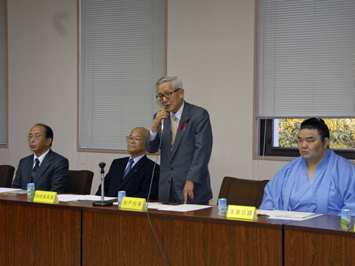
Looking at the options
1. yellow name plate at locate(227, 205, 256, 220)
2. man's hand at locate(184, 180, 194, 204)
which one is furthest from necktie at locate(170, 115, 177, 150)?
yellow name plate at locate(227, 205, 256, 220)

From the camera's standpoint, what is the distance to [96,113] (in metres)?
5.01

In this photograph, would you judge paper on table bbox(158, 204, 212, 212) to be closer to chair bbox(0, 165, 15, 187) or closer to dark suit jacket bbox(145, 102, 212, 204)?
dark suit jacket bbox(145, 102, 212, 204)

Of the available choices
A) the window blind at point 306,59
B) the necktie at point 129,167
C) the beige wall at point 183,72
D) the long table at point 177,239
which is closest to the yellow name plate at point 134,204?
the long table at point 177,239

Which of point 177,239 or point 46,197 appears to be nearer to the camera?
point 177,239

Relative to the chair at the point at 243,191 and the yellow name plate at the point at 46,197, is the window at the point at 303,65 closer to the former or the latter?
the chair at the point at 243,191

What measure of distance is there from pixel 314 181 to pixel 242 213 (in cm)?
69

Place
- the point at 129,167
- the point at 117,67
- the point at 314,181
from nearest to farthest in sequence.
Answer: the point at 314,181, the point at 129,167, the point at 117,67

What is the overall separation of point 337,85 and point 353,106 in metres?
0.23

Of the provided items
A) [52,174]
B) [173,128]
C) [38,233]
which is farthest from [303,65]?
[38,233]

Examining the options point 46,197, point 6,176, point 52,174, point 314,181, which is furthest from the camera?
point 6,176

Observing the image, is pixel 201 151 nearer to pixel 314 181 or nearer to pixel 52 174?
pixel 314 181

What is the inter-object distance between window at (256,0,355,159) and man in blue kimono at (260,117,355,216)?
1.23m

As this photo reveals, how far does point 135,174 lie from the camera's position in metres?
3.56

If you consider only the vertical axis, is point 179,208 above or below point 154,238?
above
